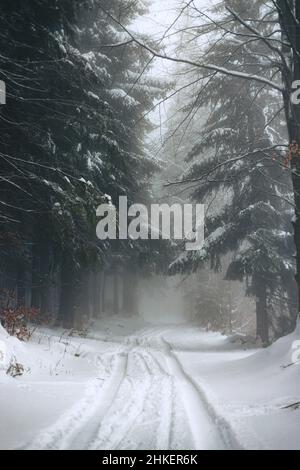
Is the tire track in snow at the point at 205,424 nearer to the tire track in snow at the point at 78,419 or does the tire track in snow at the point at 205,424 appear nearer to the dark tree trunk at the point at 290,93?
the tire track in snow at the point at 78,419

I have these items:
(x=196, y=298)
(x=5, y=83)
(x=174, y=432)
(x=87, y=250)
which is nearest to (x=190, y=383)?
(x=174, y=432)

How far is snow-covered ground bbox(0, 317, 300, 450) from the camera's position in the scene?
4.73 metres

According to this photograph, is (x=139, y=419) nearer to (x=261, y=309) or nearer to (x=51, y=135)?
(x=51, y=135)

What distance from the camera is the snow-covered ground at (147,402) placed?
15.5 feet

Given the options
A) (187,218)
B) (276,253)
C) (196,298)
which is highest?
(187,218)

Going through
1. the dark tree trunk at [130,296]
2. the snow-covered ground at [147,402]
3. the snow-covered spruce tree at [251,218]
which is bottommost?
the dark tree trunk at [130,296]

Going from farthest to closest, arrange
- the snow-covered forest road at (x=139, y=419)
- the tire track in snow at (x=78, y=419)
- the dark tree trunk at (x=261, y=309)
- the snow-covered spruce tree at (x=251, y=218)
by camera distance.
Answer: the dark tree trunk at (x=261, y=309) → the snow-covered spruce tree at (x=251, y=218) → the snow-covered forest road at (x=139, y=419) → the tire track in snow at (x=78, y=419)

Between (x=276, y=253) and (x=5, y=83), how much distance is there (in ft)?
37.1

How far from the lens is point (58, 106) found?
12.2 metres

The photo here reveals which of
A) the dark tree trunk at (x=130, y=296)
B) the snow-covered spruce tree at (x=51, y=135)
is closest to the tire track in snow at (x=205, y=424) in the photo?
the snow-covered spruce tree at (x=51, y=135)

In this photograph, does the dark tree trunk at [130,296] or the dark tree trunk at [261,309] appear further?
the dark tree trunk at [130,296]

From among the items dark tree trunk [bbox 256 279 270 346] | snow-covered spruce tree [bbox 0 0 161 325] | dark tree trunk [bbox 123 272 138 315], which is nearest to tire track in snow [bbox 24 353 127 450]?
snow-covered spruce tree [bbox 0 0 161 325]

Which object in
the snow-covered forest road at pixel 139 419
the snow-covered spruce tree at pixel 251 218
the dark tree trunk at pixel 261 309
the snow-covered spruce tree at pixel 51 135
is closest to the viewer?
the snow-covered forest road at pixel 139 419

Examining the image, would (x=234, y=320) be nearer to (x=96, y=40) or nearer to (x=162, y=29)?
(x=96, y=40)
